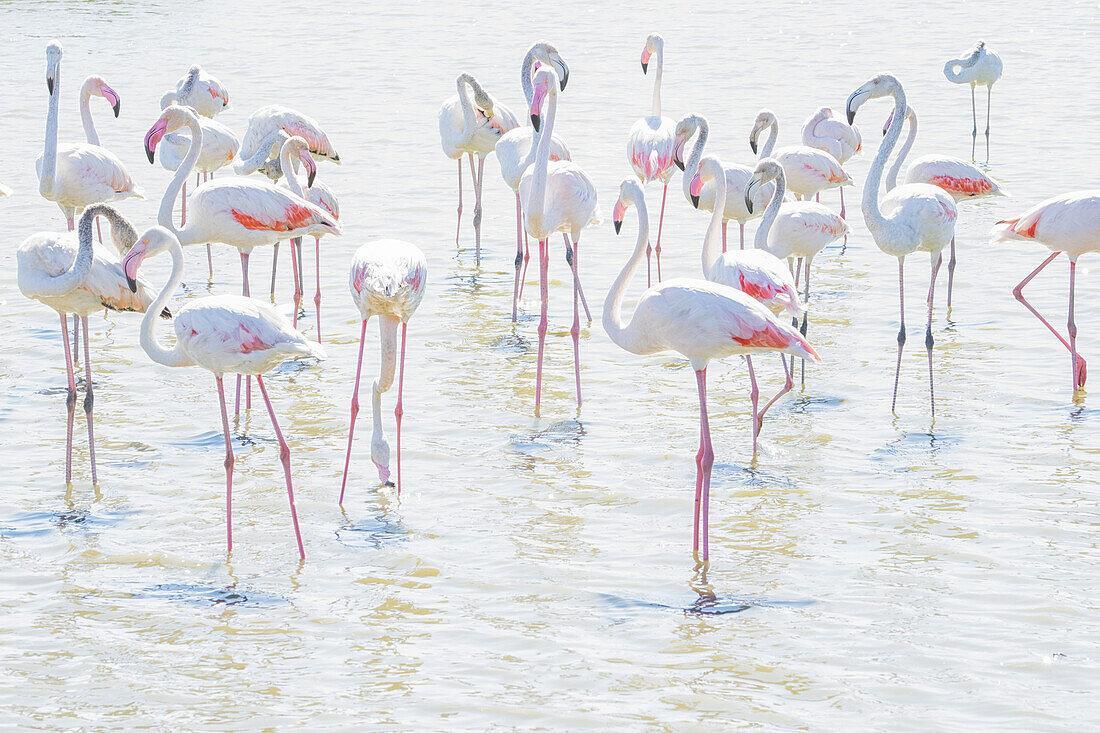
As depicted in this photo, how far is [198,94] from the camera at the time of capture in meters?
12.4

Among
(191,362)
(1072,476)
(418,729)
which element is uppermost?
(191,362)

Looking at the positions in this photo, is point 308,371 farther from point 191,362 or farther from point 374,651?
point 374,651

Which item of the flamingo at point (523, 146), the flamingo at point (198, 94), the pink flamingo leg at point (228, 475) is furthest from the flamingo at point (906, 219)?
the flamingo at point (198, 94)

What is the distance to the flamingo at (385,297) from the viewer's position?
672 centimetres

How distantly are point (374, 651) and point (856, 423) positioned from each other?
3.40 m

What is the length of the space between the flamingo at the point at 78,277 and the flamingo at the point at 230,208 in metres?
1.03

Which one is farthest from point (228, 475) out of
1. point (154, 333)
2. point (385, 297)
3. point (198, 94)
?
point (198, 94)

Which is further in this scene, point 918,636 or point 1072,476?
point 1072,476

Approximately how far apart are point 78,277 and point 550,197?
284 cm

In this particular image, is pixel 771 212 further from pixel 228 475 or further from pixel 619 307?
pixel 228 475

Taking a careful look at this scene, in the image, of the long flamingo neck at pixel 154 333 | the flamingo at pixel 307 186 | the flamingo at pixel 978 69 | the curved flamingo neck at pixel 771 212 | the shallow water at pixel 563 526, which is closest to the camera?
the shallow water at pixel 563 526

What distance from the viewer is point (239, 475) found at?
7.07 metres


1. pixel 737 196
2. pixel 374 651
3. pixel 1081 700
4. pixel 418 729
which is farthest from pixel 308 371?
pixel 1081 700

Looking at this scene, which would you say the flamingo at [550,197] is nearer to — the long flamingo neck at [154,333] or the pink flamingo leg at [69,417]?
the long flamingo neck at [154,333]
